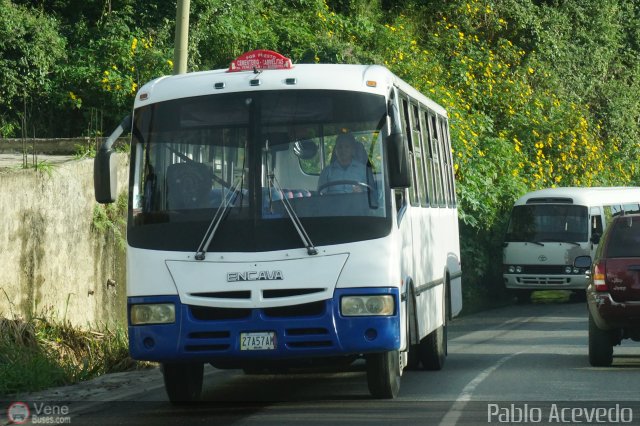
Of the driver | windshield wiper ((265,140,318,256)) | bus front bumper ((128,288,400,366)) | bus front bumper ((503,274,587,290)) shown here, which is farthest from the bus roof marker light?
bus front bumper ((503,274,587,290))

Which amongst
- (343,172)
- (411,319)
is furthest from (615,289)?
(343,172)

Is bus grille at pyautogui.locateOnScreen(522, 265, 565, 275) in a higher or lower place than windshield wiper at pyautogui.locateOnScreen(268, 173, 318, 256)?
lower

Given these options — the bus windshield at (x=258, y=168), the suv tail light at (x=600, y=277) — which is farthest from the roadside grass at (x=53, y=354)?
the suv tail light at (x=600, y=277)

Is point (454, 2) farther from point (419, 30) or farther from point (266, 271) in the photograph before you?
point (266, 271)

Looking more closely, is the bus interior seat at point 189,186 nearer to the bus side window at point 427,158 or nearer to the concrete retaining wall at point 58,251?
the bus side window at point 427,158

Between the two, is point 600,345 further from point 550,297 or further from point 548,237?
point 550,297

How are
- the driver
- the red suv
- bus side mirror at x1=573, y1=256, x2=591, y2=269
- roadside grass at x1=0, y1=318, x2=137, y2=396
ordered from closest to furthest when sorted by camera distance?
1. the driver
2. roadside grass at x1=0, y1=318, x2=137, y2=396
3. the red suv
4. bus side mirror at x1=573, y1=256, x2=591, y2=269

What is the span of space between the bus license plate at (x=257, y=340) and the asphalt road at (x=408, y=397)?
22.0 inches

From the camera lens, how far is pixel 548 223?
31.8 m

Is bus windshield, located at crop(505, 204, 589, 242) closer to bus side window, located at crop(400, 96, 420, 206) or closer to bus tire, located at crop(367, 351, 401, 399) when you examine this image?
bus side window, located at crop(400, 96, 420, 206)

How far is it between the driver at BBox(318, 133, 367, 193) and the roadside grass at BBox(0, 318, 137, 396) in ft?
12.7

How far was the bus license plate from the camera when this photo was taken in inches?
427

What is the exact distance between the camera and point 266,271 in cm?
1088

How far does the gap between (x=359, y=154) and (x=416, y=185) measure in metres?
2.26
